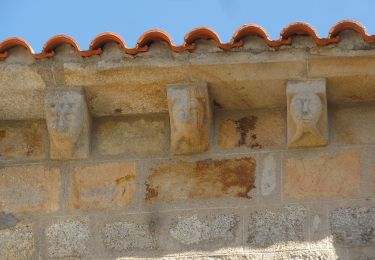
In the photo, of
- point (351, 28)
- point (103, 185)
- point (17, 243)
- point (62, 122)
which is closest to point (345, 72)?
point (351, 28)

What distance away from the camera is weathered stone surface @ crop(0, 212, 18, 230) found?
612cm

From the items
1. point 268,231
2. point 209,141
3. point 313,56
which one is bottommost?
point 268,231

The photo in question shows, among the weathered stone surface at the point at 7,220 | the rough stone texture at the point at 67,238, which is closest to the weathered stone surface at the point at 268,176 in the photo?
the rough stone texture at the point at 67,238

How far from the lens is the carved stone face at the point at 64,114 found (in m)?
6.17

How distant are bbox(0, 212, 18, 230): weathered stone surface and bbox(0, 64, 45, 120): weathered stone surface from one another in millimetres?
544

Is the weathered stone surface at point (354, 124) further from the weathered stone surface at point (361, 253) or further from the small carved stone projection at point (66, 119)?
the small carved stone projection at point (66, 119)

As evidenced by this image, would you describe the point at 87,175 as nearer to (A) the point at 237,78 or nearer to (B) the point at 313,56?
(A) the point at 237,78

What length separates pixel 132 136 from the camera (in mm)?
6301

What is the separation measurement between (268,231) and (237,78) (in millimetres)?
768

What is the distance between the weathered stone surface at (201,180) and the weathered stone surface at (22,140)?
2.03 ft

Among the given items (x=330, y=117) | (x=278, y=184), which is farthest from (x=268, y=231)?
(x=330, y=117)

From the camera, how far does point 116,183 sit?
6.16 metres

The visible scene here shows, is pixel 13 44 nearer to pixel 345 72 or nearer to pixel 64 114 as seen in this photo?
pixel 64 114

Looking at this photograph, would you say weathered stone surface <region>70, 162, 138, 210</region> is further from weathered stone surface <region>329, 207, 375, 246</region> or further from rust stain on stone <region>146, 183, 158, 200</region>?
weathered stone surface <region>329, 207, 375, 246</region>
